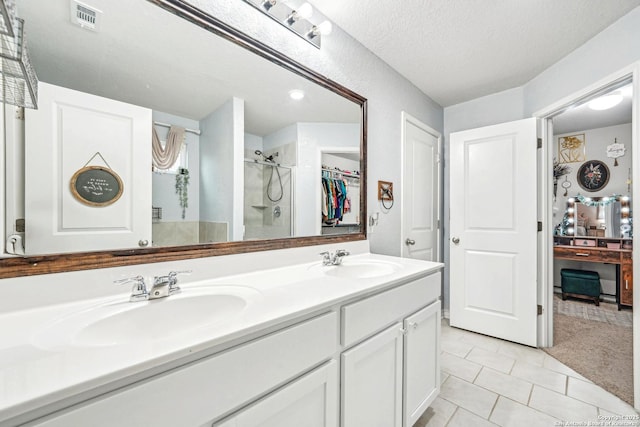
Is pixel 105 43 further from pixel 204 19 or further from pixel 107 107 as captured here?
pixel 204 19

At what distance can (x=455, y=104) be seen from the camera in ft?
10.0

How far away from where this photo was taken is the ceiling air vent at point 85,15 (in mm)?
909

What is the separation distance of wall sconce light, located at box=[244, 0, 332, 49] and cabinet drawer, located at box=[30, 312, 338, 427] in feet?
4.69

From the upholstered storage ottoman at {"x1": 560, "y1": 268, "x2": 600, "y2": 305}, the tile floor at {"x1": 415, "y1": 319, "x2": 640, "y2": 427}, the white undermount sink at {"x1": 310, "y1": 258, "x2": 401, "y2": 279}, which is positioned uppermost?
the white undermount sink at {"x1": 310, "y1": 258, "x2": 401, "y2": 279}

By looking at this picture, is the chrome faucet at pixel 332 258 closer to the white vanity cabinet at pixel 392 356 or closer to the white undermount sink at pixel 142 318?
the white vanity cabinet at pixel 392 356

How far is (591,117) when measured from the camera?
3.39 meters

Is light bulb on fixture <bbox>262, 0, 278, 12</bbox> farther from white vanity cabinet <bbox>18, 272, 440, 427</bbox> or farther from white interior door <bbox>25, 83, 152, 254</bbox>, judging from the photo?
white vanity cabinet <bbox>18, 272, 440, 427</bbox>

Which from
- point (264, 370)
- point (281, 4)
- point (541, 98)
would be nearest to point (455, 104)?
point (541, 98)

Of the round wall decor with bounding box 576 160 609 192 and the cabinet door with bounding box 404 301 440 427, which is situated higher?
the round wall decor with bounding box 576 160 609 192

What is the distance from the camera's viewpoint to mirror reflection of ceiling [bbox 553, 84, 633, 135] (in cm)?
308

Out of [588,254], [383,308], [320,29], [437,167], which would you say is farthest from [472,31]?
[588,254]

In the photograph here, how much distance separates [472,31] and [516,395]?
2376mm

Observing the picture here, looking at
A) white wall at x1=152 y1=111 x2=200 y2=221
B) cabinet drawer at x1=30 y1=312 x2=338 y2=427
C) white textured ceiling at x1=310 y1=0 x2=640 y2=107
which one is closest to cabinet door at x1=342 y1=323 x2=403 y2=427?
cabinet drawer at x1=30 y1=312 x2=338 y2=427

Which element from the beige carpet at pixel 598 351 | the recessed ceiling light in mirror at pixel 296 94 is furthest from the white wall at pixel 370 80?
the beige carpet at pixel 598 351
